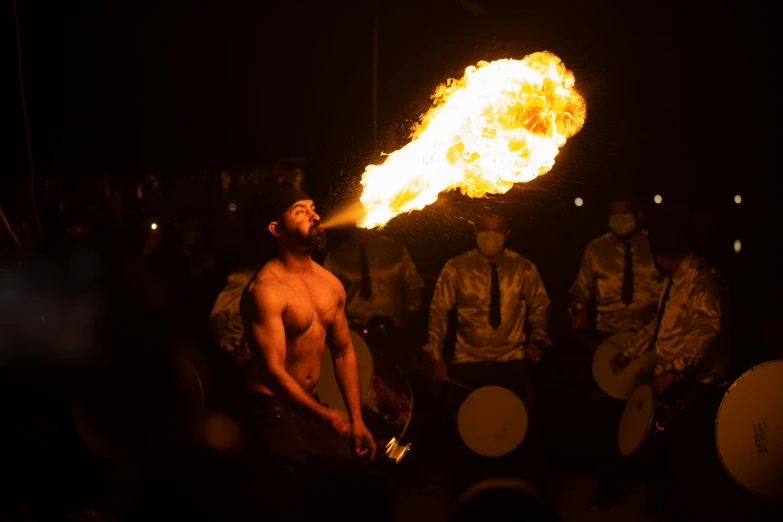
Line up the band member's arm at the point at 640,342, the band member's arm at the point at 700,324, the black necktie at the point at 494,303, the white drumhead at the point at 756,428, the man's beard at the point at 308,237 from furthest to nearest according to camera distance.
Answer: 1. the black necktie at the point at 494,303
2. the band member's arm at the point at 640,342
3. the band member's arm at the point at 700,324
4. the white drumhead at the point at 756,428
5. the man's beard at the point at 308,237

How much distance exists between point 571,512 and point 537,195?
6894 mm

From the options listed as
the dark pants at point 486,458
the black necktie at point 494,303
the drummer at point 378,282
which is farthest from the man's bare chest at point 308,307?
the black necktie at point 494,303

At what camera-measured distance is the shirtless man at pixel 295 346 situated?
462 centimetres

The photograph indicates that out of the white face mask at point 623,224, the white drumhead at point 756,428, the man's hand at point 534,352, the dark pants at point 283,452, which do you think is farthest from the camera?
the white face mask at point 623,224

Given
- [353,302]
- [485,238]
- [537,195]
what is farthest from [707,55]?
[353,302]

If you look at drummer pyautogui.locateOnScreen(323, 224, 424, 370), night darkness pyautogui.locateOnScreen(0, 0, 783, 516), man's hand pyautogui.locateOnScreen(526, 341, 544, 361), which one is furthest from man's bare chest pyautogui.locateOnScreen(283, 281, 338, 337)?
night darkness pyautogui.locateOnScreen(0, 0, 783, 516)

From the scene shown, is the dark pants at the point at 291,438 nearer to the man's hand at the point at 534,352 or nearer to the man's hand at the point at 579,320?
the man's hand at the point at 534,352

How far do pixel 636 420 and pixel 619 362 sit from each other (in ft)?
3.13

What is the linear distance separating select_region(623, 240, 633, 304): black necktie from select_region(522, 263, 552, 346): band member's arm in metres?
0.83

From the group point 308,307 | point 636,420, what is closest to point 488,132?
point 308,307

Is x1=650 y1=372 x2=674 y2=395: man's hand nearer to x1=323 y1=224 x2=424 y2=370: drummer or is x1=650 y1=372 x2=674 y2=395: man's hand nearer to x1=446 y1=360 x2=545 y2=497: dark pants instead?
x1=446 y1=360 x2=545 y2=497: dark pants

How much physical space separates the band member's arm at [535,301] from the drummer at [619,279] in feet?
1.64

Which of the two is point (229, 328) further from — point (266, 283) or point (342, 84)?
point (342, 84)

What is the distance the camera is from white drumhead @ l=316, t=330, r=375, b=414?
21.1ft
